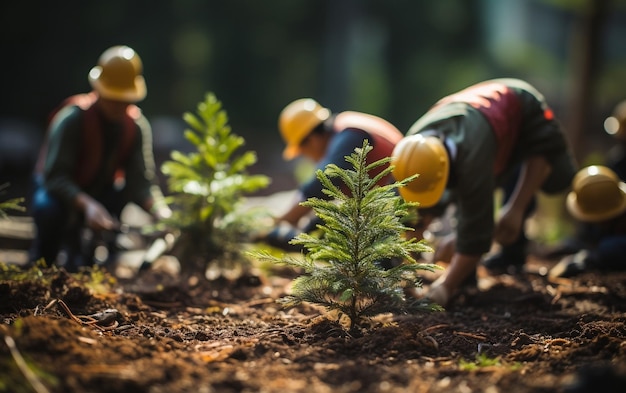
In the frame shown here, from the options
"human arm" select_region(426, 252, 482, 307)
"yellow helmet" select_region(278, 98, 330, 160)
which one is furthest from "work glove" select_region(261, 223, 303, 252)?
"human arm" select_region(426, 252, 482, 307)

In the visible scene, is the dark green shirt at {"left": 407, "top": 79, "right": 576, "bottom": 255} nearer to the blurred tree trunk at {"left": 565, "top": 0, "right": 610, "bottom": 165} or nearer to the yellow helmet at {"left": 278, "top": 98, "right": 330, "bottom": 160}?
the yellow helmet at {"left": 278, "top": 98, "right": 330, "bottom": 160}

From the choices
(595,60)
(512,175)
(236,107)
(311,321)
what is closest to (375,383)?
(311,321)

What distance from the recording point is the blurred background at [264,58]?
1411 cm

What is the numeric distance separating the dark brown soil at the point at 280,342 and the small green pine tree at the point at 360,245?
0.19 m

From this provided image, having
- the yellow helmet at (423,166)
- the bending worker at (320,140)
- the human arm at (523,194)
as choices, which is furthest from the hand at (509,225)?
the yellow helmet at (423,166)

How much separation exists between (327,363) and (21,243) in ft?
14.6

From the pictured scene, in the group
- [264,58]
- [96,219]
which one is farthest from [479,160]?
[264,58]

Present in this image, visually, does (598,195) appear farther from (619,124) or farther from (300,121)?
(300,121)

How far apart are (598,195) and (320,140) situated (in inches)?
90.1

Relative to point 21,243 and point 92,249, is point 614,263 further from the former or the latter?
point 21,243

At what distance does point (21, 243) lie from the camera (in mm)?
6383

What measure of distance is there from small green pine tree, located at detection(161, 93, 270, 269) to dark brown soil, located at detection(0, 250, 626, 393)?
28cm

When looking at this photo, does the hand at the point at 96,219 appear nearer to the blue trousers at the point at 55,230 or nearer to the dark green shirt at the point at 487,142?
the blue trousers at the point at 55,230

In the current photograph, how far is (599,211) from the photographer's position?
5.47 meters
